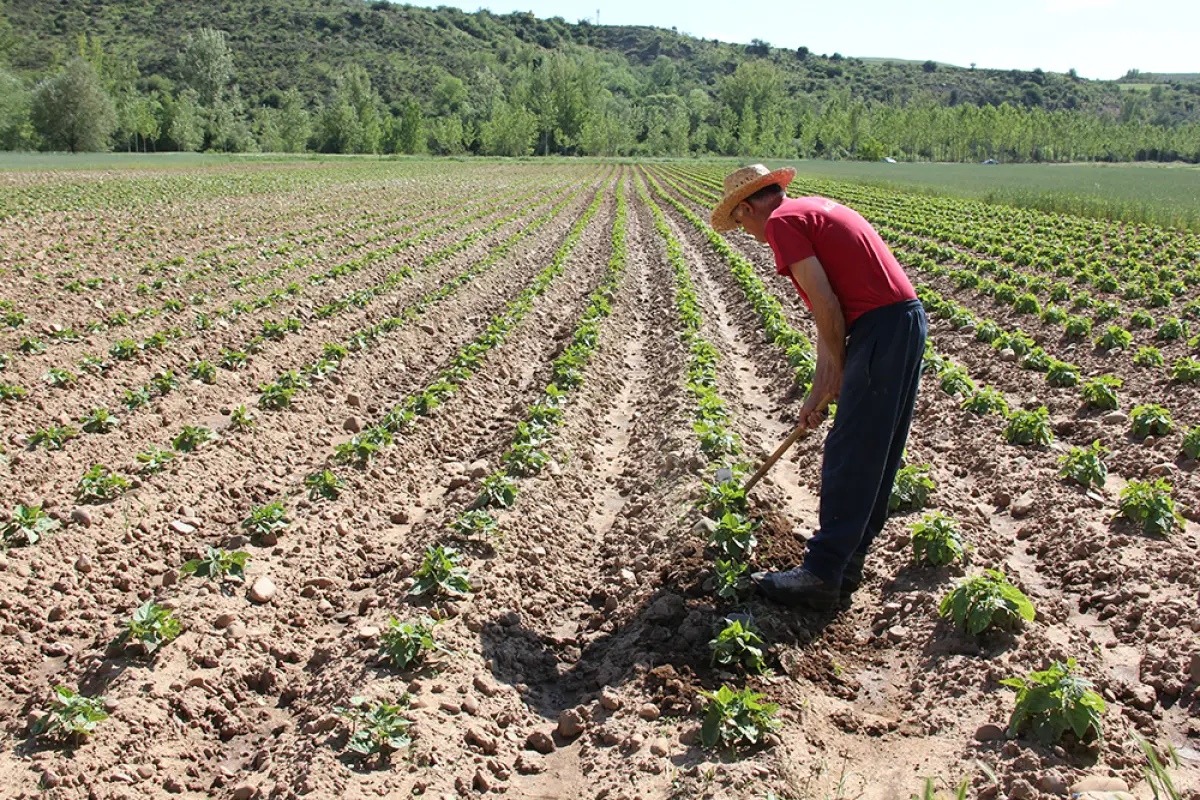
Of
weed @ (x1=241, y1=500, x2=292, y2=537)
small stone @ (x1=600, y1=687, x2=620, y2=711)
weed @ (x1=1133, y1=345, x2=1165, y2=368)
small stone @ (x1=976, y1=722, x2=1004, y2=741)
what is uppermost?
weed @ (x1=1133, y1=345, x2=1165, y2=368)

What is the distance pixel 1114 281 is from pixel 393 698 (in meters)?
14.4

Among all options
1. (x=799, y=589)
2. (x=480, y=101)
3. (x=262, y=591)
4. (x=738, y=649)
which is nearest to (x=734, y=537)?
(x=799, y=589)

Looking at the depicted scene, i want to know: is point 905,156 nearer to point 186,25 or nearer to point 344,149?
point 344,149

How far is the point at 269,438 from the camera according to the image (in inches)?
307

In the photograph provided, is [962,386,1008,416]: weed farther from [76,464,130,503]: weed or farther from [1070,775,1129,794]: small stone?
[76,464,130,503]: weed

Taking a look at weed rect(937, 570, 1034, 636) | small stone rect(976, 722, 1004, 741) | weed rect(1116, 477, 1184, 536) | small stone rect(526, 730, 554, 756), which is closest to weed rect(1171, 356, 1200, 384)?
weed rect(1116, 477, 1184, 536)

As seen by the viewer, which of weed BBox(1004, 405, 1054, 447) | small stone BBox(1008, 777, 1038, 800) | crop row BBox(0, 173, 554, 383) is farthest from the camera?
crop row BBox(0, 173, 554, 383)

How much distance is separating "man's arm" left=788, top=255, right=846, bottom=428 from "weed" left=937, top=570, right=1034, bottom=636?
1.21m

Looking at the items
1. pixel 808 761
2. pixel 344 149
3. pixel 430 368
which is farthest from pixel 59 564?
pixel 344 149

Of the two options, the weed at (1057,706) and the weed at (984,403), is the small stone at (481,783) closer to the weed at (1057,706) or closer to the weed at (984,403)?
the weed at (1057,706)

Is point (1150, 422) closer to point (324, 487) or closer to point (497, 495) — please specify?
point (497, 495)

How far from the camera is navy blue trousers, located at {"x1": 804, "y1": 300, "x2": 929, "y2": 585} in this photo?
4.52m

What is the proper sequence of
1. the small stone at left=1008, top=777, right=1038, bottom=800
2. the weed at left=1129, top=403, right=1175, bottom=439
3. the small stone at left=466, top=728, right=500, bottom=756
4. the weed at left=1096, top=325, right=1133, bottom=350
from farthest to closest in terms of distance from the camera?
the weed at left=1096, top=325, right=1133, bottom=350 < the weed at left=1129, top=403, right=1175, bottom=439 < the small stone at left=466, top=728, right=500, bottom=756 < the small stone at left=1008, top=777, right=1038, bottom=800

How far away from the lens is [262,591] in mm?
5258
